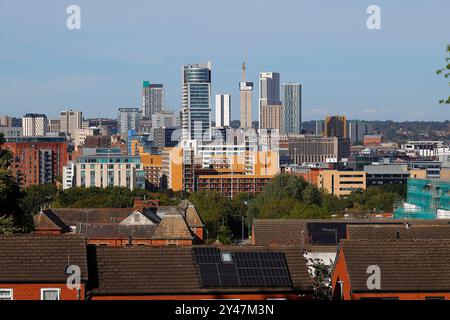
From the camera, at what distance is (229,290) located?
64.2 ft

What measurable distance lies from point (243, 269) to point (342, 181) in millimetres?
162855

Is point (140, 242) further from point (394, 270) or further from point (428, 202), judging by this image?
point (428, 202)

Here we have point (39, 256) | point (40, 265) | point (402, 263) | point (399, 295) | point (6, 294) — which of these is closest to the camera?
point (6, 294)

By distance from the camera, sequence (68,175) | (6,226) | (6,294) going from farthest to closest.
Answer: (68,175) → (6,226) → (6,294)

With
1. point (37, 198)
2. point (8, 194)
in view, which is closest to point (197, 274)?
point (8, 194)

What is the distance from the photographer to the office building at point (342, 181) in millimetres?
180750

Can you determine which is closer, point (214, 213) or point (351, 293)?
point (351, 293)

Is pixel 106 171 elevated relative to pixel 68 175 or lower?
elevated

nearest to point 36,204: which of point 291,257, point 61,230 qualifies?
point 61,230

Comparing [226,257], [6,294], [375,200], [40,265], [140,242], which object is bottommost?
[375,200]

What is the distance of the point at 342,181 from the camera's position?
182 meters

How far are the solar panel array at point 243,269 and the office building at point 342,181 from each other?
6291 inches

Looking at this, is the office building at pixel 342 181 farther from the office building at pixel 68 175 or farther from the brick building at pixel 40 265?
the brick building at pixel 40 265

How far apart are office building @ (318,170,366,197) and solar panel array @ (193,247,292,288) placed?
15980 cm
